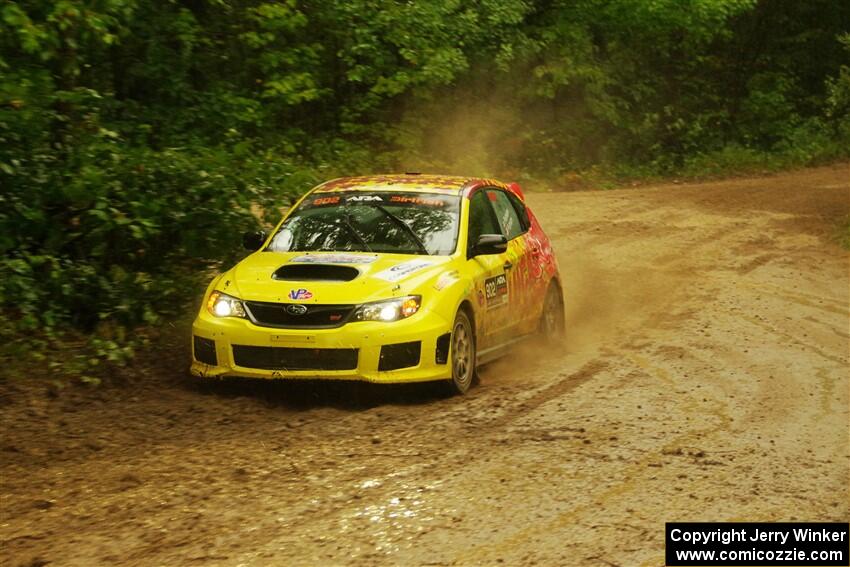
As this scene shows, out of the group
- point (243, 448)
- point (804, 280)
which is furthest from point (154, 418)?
point (804, 280)

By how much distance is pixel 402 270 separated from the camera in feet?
32.8

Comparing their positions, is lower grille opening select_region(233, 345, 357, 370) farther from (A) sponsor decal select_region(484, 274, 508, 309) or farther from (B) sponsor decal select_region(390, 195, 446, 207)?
(B) sponsor decal select_region(390, 195, 446, 207)

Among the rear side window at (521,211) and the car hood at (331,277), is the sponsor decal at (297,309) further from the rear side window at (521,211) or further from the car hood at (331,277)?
the rear side window at (521,211)

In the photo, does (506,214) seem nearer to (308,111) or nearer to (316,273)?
(316,273)

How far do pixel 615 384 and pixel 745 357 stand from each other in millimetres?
1885

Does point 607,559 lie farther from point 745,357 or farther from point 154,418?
point 745,357

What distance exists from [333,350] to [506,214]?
3131 millimetres

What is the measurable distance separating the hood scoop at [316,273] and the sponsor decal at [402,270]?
20cm

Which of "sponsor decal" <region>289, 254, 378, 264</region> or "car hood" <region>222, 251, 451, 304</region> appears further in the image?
"sponsor decal" <region>289, 254, 378, 264</region>

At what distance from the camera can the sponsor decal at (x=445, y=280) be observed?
988 centimetres

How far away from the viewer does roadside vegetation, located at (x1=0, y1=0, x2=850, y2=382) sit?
11.7 metres

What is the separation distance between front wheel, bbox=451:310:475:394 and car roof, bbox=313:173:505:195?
147 centimetres

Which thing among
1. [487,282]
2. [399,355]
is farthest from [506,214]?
[399,355]

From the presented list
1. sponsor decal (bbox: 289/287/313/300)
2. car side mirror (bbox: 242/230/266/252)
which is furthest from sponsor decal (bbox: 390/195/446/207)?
sponsor decal (bbox: 289/287/313/300)
